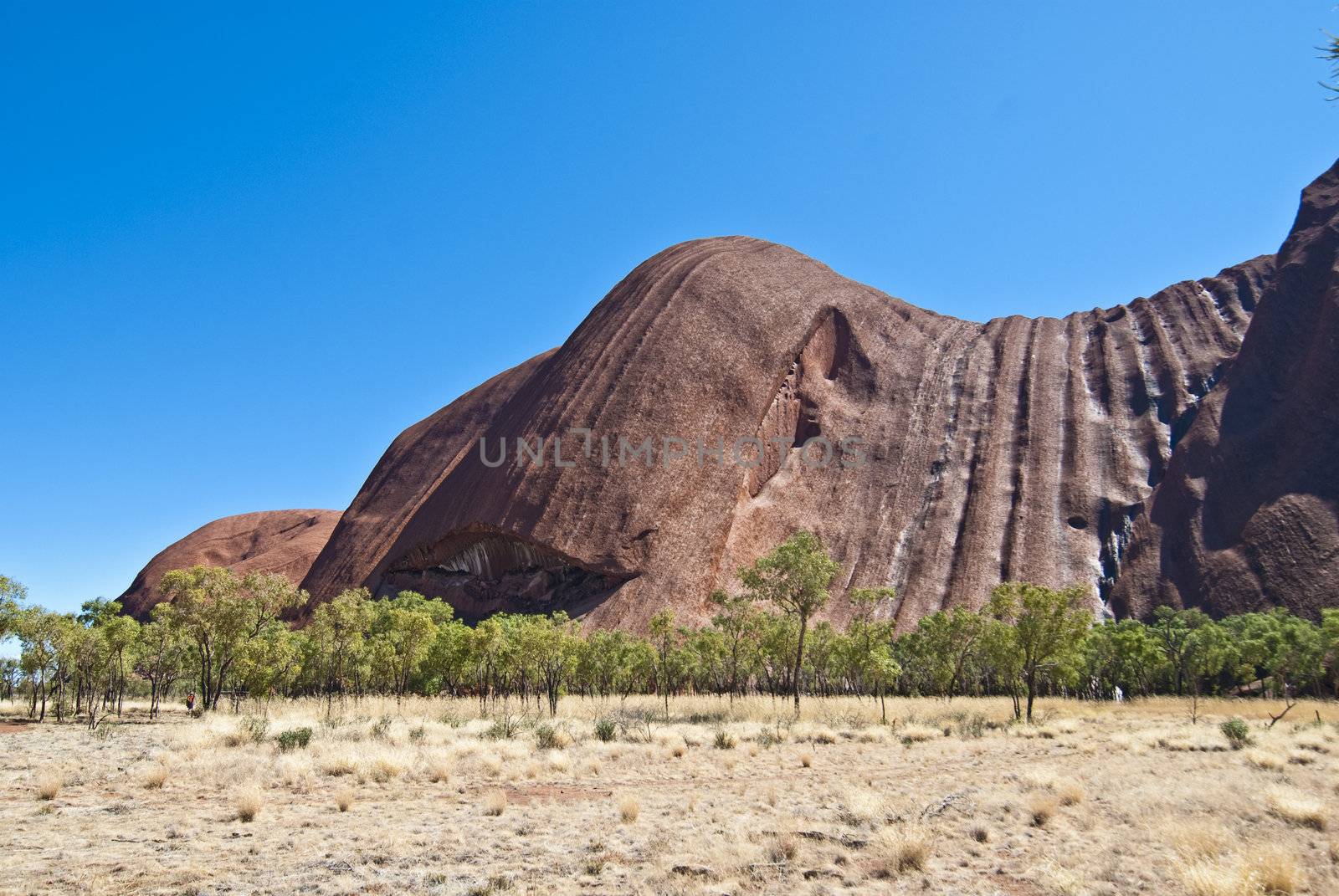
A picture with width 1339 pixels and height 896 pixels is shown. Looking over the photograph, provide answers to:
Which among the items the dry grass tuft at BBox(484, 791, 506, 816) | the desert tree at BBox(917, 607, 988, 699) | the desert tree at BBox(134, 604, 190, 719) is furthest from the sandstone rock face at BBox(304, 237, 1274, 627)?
the dry grass tuft at BBox(484, 791, 506, 816)

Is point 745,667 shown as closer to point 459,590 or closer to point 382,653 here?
point 382,653

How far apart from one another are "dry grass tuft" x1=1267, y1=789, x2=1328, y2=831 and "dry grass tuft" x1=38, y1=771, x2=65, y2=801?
1854 cm

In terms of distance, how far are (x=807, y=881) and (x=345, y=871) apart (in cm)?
513

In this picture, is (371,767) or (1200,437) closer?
(371,767)

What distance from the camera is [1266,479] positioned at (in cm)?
5594

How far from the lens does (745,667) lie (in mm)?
49625

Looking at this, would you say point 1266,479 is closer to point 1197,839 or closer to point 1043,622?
point 1043,622

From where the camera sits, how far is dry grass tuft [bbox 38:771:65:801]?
490 inches

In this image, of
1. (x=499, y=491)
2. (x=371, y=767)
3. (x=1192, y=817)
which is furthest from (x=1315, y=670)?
(x=499, y=491)

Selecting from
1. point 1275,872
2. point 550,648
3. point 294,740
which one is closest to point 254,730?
point 294,740

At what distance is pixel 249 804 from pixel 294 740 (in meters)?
7.30

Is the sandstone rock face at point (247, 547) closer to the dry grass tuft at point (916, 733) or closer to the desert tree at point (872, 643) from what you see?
the desert tree at point (872, 643)

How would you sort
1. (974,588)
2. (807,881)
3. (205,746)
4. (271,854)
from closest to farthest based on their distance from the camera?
1. (807,881)
2. (271,854)
3. (205,746)
4. (974,588)

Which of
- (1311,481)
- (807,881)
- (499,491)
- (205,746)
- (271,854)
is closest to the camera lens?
(807,881)
